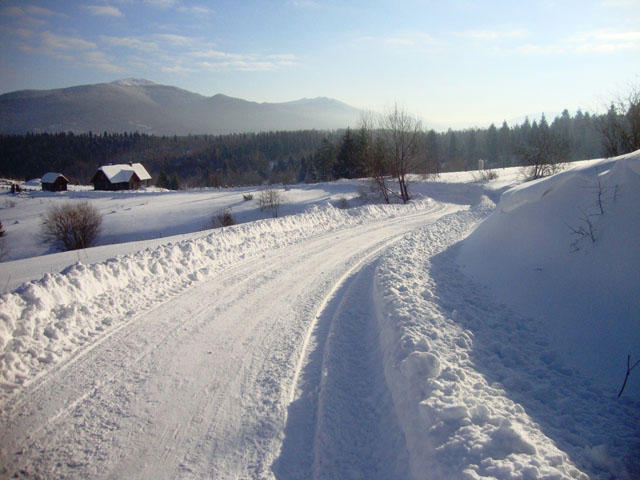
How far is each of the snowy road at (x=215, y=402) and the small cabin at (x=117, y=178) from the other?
75.2 metres

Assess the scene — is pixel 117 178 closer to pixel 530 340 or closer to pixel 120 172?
pixel 120 172

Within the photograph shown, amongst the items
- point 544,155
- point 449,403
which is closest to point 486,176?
point 544,155

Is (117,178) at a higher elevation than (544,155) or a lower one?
higher

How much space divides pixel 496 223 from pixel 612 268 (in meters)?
4.42

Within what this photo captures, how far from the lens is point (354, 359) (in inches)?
216

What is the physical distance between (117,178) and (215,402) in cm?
7925

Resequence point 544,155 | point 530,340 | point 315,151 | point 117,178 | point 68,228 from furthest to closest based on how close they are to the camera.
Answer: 1. point 315,151
2. point 117,178
3. point 544,155
4. point 68,228
5. point 530,340

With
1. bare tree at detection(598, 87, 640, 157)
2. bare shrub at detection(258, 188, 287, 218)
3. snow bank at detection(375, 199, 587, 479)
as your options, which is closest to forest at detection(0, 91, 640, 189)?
bare tree at detection(598, 87, 640, 157)

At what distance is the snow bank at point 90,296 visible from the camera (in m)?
5.24

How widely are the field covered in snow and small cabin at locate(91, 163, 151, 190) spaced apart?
70.0 m

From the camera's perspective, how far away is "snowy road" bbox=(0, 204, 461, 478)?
138 inches

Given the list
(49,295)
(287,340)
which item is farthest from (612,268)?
(49,295)

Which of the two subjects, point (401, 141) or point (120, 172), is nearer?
point (401, 141)

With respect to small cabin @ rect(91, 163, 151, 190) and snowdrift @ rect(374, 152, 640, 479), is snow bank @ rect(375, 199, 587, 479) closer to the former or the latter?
snowdrift @ rect(374, 152, 640, 479)
